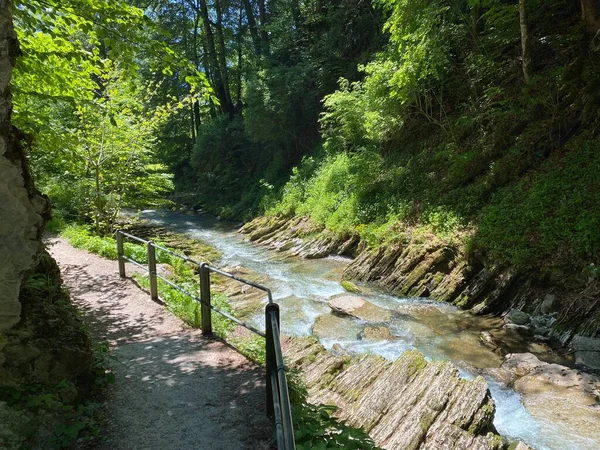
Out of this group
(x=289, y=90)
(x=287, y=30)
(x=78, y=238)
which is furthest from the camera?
(x=287, y=30)

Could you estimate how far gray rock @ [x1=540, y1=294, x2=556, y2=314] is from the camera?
26.2 ft

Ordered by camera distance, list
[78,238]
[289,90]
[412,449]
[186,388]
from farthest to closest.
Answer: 1. [289,90]
2. [78,238]
3. [412,449]
4. [186,388]

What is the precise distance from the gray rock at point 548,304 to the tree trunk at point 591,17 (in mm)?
7241

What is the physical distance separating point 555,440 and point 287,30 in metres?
28.1

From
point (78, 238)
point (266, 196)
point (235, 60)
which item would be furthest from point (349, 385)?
point (235, 60)

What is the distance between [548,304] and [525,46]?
7536 millimetres

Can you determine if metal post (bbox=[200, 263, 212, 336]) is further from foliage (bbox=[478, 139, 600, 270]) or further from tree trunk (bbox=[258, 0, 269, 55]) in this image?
tree trunk (bbox=[258, 0, 269, 55])

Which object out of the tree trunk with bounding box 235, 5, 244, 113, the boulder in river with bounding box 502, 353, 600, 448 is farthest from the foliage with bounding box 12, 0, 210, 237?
the tree trunk with bounding box 235, 5, 244, 113

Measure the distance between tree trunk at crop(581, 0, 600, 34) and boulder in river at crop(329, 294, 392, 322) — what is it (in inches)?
353

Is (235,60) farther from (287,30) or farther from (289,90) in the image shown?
(289,90)

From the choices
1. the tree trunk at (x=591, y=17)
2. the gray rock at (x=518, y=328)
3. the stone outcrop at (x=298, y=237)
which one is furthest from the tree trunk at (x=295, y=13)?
the gray rock at (x=518, y=328)

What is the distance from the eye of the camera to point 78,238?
12461 millimetres

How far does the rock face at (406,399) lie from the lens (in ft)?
15.9

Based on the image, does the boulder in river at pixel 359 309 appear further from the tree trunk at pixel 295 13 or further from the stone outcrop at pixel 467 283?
the tree trunk at pixel 295 13
